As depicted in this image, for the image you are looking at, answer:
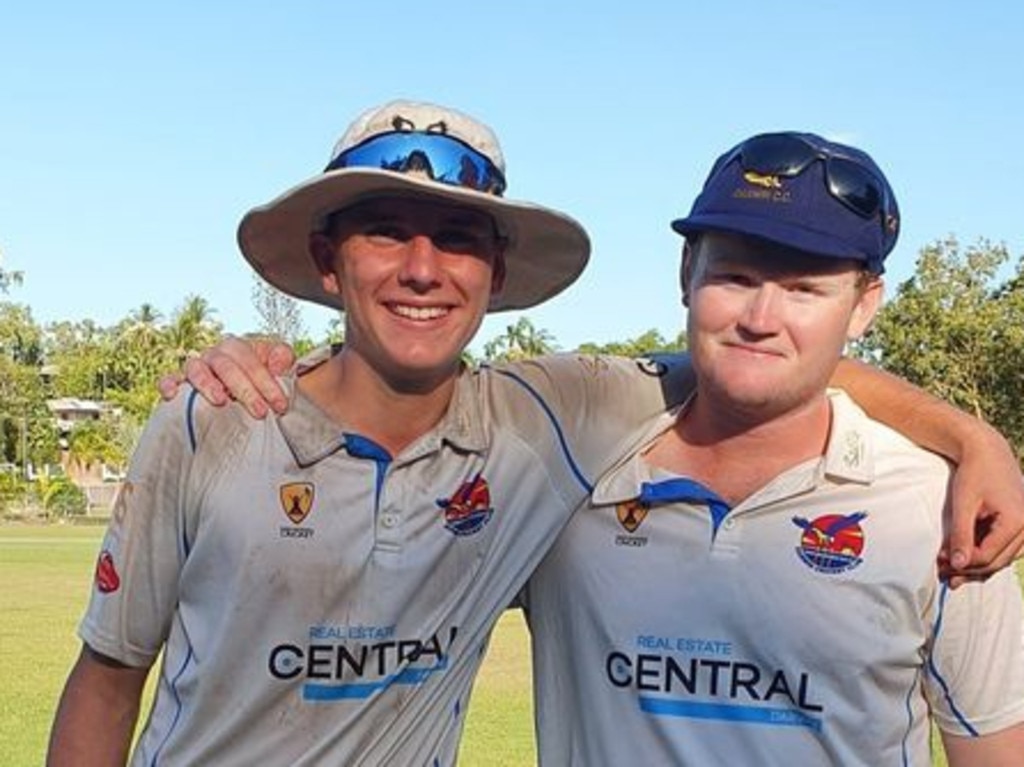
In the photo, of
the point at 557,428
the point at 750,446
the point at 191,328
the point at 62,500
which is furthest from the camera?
the point at 191,328

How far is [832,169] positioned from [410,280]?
1005mm

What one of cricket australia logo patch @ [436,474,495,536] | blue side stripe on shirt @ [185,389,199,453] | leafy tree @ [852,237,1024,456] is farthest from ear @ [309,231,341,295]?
leafy tree @ [852,237,1024,456]

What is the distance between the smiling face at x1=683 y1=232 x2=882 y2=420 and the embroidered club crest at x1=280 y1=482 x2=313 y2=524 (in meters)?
0.97

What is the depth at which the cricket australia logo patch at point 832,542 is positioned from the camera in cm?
330

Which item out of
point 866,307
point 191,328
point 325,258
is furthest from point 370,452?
point 191,328

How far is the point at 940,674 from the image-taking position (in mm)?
3234

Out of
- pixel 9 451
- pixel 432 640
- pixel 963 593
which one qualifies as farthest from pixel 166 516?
pixel 9 451

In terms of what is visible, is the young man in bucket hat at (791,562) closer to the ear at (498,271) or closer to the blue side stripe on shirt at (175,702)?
the ear at (498,271)

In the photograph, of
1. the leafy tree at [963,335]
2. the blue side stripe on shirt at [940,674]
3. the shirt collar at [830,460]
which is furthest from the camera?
the leafy tree at [963,335]

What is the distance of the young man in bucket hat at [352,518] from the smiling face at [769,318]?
52cm

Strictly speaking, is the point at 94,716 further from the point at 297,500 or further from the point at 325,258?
the point at 325,258

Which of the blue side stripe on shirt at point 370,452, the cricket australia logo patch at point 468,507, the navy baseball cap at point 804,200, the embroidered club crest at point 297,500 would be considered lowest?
the cricket australia logo patch at point 468,507

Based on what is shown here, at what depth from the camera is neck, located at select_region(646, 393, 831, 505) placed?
345 centimetres

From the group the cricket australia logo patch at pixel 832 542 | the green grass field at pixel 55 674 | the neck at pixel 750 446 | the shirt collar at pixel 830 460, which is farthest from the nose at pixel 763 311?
the green grass field at pixel 55 674
